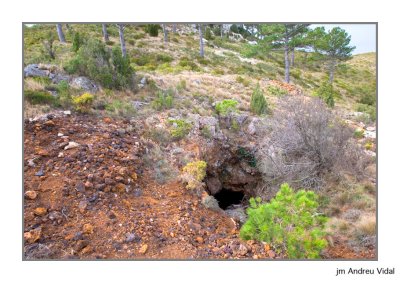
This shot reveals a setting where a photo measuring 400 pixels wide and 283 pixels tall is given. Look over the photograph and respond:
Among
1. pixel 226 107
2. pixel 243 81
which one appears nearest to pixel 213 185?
pixel 226 107

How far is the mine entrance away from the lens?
6082 millimetres

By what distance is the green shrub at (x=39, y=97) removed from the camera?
17.3 ft

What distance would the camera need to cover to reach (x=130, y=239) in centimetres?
351

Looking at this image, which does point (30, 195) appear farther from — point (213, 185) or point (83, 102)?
point (213, 185)

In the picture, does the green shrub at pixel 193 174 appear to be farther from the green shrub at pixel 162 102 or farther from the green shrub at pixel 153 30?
the green shrub at pixel 153 30

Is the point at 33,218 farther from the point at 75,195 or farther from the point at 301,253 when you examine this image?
the point at 301,253

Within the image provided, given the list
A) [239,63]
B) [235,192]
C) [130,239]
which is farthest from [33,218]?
[239,63]

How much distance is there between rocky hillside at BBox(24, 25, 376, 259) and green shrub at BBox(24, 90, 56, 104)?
0.08ft

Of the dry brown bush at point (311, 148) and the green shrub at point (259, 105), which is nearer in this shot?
the dry brown bush at point (311, 148)

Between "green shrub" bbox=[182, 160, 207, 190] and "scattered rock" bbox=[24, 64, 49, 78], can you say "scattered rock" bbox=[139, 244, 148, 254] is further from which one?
"scattered rock" bbox=[24, 64, 49, 78]

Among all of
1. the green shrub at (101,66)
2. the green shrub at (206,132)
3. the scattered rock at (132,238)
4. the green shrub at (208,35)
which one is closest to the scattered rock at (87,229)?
the scattered rock at (132,238)

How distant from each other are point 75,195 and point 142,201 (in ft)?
2.98

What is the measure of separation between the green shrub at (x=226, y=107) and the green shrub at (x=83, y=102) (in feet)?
9.98

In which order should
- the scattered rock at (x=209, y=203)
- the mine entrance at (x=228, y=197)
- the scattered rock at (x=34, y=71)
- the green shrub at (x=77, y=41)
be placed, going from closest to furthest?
the scattered rock at (x=209, y=203), the mine entrance at (x=228, y=197), the scattered rock at (x=34, y=71), the green shrub at (x=77, y=41)
